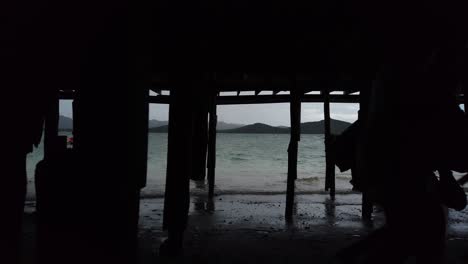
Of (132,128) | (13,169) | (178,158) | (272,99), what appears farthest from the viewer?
(272,99)

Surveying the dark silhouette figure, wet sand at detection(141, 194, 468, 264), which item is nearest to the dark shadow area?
the dark silhouette figure

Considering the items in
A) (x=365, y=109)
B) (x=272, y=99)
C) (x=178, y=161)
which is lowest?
(x=178, y=161)

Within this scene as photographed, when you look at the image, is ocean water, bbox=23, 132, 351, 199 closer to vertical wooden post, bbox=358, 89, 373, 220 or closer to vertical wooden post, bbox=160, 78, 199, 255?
vertical wooden post, bbox=358, 89, 373, 220

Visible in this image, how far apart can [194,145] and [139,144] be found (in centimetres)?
613

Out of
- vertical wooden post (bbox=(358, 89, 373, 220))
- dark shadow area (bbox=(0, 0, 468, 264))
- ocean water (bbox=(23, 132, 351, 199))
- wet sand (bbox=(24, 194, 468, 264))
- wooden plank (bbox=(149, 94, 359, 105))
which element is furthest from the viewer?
ocean water (bbox=(23, 132, 351, 199))

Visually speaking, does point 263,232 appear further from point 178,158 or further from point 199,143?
point 199,143

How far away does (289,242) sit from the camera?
5.34m

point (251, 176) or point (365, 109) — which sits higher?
point (365, 109)

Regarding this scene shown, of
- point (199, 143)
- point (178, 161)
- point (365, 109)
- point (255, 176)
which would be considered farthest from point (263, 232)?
point (255, 176)

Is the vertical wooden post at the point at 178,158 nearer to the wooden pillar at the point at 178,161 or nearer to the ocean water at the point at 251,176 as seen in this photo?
the wooden pillar at the point at 178,161

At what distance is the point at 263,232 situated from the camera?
19.6 ft

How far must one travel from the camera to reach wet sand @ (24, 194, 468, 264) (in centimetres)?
461

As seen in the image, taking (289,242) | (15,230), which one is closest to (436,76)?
(15,230)

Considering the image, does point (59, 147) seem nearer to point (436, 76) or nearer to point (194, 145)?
point (436, 76)
